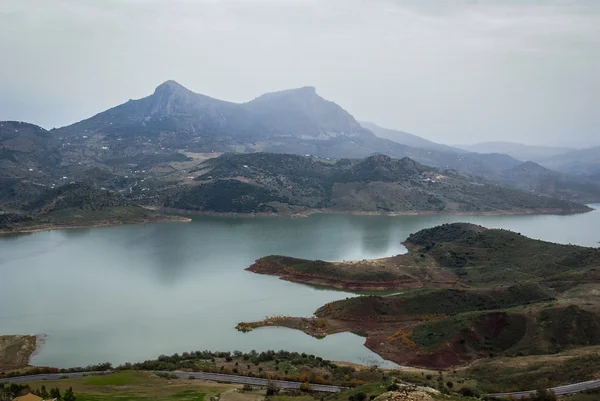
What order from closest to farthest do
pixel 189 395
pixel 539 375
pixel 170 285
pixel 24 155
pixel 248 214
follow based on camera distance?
1. pixel 189 395
2. pixel 539 375
3. pixel 170 285
4. pixel 248 214
5. pixel 24 155

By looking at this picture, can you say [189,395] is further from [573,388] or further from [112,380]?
[573,388]

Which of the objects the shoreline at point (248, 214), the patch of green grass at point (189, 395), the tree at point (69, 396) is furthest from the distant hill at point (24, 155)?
the patch of green grass at point (189, 395)

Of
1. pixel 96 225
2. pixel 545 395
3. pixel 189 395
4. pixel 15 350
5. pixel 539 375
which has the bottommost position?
pixel 15 350

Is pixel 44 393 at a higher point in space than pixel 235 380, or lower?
higher

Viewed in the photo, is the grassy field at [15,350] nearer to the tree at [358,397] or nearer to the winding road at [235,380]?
the winding road at [235,380]

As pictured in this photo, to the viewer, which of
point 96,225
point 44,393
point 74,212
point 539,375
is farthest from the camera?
point 74,212

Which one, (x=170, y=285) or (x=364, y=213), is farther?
(x=364, y=213)

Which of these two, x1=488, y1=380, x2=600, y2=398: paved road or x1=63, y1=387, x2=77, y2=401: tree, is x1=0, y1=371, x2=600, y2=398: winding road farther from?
x1=63, y1=387, x2=77, y2=401: tree

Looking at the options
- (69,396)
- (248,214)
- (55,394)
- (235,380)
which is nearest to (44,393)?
(55,394)
